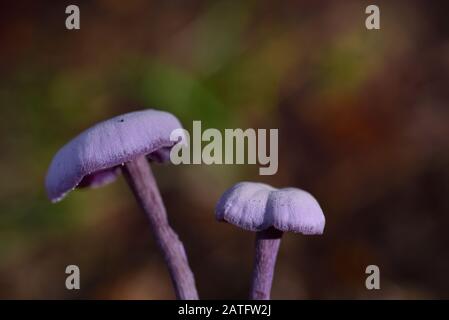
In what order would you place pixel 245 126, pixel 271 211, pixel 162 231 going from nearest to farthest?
pixel 271 211 → pixel 162 231 → pixel 245 126

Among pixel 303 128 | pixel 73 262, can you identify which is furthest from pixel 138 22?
pixel 73 262

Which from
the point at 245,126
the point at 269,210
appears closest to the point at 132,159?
the point at 269,210

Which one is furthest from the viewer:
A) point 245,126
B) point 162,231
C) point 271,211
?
point 245,126

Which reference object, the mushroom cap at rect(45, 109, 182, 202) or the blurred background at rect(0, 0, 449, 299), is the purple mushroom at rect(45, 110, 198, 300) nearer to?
the mushroom cap at rect(45, 109, 182, 202)

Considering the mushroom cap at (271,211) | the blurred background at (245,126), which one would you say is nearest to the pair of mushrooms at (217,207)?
the mushroom cap at (271,211)

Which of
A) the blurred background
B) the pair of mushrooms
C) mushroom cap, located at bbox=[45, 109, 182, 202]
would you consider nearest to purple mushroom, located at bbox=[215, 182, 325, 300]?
the pair of mushrooms

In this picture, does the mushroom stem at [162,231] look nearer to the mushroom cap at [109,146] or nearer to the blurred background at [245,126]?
the mushroom cap at [109,146]

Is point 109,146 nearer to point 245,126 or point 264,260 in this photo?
point 264,260
